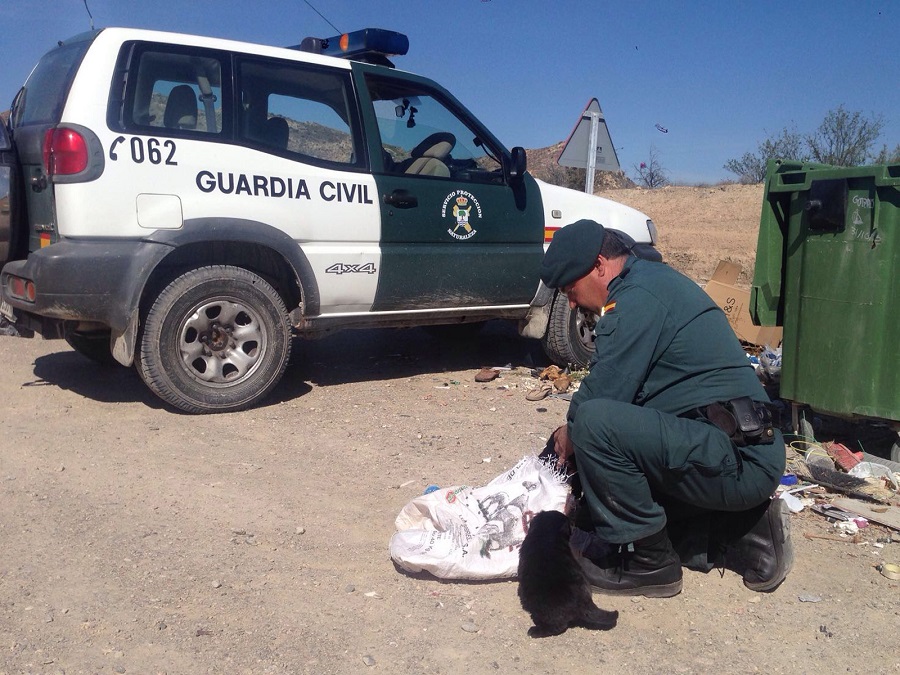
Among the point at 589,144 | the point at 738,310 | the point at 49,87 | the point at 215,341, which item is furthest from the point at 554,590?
the point at 589,144

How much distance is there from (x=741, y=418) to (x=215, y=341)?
3.26 m

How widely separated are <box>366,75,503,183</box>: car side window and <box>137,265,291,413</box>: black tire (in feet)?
4.14

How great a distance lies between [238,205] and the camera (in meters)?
4.98

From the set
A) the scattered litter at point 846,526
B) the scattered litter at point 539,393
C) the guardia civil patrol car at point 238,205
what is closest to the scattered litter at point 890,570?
the scattered litter at point 846,526

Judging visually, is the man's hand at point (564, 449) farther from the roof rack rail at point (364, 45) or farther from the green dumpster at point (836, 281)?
the roof rack rail at point (364, 45)

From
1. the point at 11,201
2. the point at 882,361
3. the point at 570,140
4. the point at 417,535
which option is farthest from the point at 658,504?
the point at 570,140

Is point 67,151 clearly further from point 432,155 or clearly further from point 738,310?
point 738,310

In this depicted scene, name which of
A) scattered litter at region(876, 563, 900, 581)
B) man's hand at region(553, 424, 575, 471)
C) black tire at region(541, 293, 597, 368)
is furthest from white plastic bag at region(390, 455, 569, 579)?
black tire at region(541, 293, 597, 368)

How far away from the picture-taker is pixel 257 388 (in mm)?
5176

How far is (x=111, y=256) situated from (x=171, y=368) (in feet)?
2.32

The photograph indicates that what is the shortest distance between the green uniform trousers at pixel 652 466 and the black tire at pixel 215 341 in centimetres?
268

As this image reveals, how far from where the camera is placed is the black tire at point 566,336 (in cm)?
648

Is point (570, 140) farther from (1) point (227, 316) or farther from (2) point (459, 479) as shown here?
(2) point (459, 479)

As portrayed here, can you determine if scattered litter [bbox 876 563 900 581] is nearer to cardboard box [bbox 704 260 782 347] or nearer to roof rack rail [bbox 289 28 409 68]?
cardboard box [bbox 704 260 782 347]
